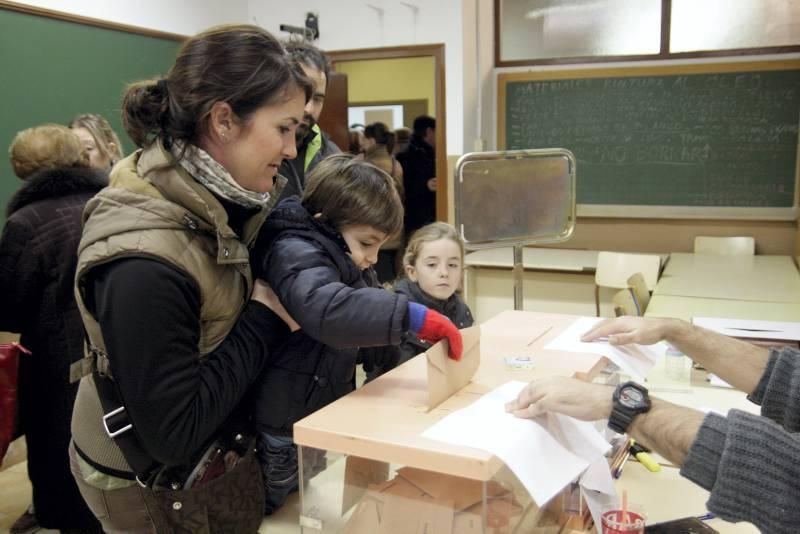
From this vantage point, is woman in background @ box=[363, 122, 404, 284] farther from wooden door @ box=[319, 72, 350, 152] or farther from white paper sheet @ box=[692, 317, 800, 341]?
white paper sheet @ box=[692, 317, 800, 341]

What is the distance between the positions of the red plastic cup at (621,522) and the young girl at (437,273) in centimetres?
107

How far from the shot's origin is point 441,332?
1036 millimetres

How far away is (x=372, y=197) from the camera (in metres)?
1.28

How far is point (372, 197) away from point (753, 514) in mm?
772

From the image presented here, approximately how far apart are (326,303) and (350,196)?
0.94 ft

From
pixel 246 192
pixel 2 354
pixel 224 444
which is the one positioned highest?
pixel 246 192

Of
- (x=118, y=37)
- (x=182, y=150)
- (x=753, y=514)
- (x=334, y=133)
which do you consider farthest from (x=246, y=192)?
(x=334, y=133)

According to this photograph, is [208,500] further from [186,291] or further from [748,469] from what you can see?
[748,469]

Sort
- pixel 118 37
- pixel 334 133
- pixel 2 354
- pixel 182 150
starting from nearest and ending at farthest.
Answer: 1. pixel 182 150
2. pixel 2 354
3. pixel 118 37
4. pixel 334 133

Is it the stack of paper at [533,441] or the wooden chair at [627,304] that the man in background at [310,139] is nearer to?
the stack of paper at [533,441]

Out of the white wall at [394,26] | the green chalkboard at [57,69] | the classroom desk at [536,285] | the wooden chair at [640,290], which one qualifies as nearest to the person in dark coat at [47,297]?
the green chalkboard at [57,69]

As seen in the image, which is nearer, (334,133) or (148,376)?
(148,376)

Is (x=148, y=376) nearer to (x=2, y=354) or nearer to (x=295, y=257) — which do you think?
(x=295, y=257)

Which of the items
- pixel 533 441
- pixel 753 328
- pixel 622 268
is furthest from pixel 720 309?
pixel 533 441
